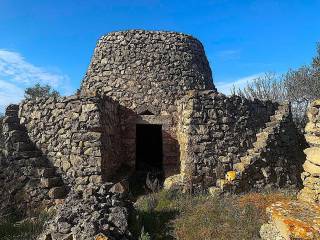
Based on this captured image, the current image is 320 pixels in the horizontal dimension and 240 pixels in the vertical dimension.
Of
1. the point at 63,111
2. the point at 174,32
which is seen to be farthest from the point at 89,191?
the point at 174,32

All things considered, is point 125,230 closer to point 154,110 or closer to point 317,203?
point 317,203

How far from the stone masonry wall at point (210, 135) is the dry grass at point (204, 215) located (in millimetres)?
865

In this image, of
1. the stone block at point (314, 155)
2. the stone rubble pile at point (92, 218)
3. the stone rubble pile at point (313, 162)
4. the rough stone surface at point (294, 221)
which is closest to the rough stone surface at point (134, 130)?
the stone rubble pile at point (92, 218)

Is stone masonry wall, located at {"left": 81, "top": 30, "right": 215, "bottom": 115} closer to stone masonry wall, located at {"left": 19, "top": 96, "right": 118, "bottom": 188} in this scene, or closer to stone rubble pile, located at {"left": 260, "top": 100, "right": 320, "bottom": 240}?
stone masonry wall, located at {"left": 19, "top": 96, "right": 118, "bottom": 188}

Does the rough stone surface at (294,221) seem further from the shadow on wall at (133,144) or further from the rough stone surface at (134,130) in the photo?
the shadow on wall at (133,144)

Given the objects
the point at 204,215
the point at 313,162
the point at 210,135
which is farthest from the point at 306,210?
the point at 210,135

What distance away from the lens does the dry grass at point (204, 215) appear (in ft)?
23.2

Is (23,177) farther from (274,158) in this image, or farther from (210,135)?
(274,158)

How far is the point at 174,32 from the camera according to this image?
42.2 ft

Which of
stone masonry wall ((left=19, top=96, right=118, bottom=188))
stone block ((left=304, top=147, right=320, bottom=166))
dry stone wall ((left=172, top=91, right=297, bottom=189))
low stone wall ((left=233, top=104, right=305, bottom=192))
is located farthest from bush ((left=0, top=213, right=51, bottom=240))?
stone block ((left=304, top=147, right=320, bottom=166))

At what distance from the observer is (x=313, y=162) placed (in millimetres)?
6184

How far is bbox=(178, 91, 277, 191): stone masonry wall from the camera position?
1027 centimetres

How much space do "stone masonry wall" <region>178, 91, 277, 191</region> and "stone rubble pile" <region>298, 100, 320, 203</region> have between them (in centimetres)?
411

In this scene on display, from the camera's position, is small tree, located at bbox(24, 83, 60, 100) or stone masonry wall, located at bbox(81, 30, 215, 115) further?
small tree, located at bbox(24, 83, 60, 100)
